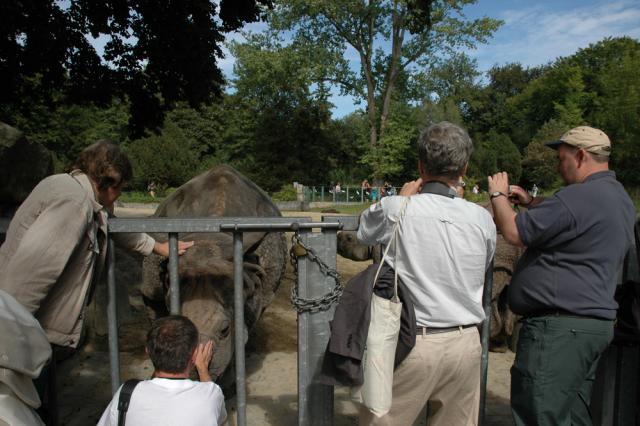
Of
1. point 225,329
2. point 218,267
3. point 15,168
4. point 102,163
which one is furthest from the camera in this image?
point 15,168

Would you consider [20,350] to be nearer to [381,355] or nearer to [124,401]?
[124,401]

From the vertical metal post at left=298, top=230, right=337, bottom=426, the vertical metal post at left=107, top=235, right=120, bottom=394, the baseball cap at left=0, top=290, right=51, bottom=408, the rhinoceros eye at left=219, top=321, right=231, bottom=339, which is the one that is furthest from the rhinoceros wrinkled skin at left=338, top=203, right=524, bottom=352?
the baseball cap at left=0, top=290, right=51, bottom=408

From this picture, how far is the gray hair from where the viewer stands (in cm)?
232

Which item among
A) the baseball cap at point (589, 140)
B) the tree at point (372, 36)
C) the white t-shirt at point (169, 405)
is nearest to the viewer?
the white t-shirt at point (169, 405)

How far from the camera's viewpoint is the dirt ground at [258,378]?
4.27m

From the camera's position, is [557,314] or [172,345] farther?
[557,314]

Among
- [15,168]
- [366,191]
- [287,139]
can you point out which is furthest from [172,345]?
[287,139]

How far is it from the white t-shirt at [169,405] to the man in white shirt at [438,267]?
2.38 feet

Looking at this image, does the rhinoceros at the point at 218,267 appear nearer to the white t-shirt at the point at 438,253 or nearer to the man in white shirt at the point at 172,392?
the man in white shirt at the point at 172,392

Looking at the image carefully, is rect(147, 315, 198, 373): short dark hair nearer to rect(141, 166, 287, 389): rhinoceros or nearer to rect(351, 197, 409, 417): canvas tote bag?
rect(351, 197, 409, 417): canvas tote bag

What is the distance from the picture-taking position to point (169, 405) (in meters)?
2.19

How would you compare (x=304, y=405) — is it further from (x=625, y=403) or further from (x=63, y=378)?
(x=63, y=378)

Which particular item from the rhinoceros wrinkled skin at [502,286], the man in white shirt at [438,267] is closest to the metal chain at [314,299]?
the man in white shirt at [438,267]

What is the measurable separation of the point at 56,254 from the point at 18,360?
2.33 ft
